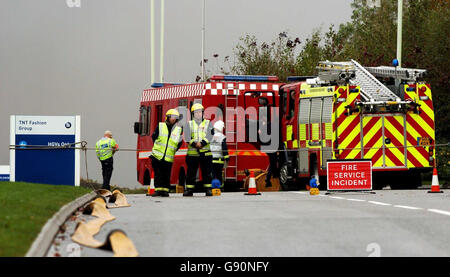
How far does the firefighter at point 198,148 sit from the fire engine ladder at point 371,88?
15.6ft

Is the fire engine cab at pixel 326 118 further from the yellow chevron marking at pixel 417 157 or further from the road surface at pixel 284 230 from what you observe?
the road surface at pixel 284 230

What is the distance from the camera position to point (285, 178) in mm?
27078

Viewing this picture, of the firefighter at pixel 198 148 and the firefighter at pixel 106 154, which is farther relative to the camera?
the firefighter at pixel 106 154

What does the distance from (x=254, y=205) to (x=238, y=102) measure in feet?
30.1

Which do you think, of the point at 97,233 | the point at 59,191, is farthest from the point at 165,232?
the point at 59,191

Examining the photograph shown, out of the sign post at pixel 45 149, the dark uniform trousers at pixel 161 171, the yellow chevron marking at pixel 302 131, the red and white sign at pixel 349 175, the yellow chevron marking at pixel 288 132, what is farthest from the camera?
the yellow chevron marking at pixel 288 132

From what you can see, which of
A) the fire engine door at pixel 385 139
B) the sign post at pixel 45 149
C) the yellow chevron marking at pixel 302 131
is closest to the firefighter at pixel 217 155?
the yellow chevron marking at pixel 302 131

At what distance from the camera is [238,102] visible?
26812 millimetres

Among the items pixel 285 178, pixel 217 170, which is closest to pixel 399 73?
pixel 285 178

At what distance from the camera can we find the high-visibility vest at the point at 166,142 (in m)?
21.9

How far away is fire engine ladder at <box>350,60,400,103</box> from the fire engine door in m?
0.43

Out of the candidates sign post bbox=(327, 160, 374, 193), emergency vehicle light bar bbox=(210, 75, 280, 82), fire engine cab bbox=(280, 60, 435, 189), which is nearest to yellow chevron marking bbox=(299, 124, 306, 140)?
fire engine cab bbox=(280, 60, 435, 189)

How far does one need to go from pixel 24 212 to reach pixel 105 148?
587 inches

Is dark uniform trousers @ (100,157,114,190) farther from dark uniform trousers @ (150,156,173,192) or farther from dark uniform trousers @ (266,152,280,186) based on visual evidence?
dark uniform trousers @ (150,156,173,192)
